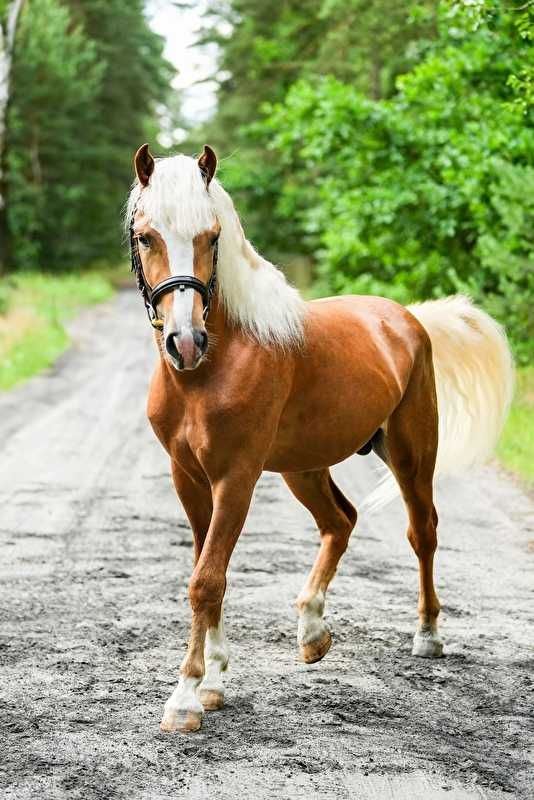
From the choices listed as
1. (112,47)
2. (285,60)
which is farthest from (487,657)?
(112,47)

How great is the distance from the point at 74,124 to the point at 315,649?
3377 cm

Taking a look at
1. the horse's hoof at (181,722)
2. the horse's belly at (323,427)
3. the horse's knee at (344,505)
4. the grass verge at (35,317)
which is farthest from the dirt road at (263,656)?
the grass verge at (35,317)

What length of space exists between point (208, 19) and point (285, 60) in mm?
5752

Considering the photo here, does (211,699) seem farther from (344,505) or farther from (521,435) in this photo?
(521,435)

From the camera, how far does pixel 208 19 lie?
3044 cm

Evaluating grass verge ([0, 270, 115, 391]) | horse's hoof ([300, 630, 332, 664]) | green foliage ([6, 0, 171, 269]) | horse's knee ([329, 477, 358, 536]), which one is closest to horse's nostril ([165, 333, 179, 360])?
horse's hoof ([300, 630, 332, 664])

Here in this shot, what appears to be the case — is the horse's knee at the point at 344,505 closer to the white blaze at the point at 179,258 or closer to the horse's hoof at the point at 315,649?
the horse's hoof at the point at 315,649

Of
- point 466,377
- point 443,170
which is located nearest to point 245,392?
point 466,377

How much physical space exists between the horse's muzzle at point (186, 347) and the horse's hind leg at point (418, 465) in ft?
5.45

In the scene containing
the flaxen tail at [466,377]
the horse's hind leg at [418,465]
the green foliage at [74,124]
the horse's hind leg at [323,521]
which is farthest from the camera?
the green foliage at [74,124]

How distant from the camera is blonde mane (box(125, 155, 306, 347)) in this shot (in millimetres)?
3531

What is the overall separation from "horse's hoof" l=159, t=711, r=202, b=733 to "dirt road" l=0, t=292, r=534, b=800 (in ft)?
0.16

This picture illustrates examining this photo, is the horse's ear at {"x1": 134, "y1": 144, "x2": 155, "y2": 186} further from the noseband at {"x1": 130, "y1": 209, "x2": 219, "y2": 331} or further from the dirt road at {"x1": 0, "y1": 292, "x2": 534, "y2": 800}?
the dirt road at {"x1": 0, "y1": 292, "x2": 534, "y2": 800}

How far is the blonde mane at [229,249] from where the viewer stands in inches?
139
